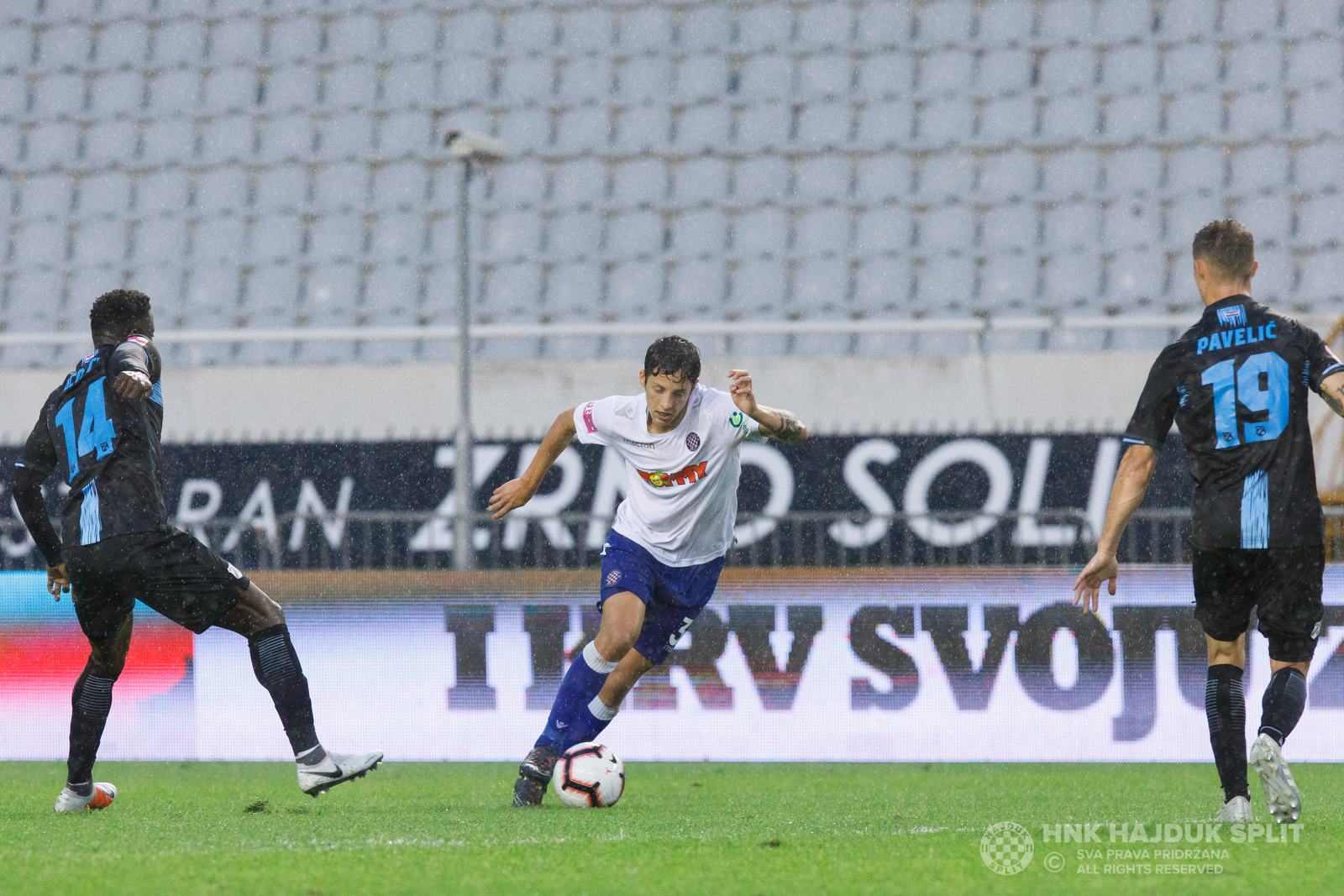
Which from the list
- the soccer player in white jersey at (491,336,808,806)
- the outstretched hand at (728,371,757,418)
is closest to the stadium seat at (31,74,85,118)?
the soccer player in white jersey at (491,336,808,806)

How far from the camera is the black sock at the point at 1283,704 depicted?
4586 millimetres

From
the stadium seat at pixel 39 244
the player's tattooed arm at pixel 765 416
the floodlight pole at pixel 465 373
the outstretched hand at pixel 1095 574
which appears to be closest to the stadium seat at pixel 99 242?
the stadium seat at pixel 39 244

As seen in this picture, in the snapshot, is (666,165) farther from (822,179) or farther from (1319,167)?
(1319,167)

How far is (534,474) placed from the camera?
18.9ft

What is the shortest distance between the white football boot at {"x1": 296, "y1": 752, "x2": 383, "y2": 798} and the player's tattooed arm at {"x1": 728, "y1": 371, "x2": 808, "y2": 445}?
5.62 ft

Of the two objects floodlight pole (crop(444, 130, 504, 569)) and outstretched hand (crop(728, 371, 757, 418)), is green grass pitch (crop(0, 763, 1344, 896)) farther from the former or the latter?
floodlight pole (crop(444, 130, 504, 569))

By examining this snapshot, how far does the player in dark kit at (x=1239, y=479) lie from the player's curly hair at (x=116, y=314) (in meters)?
3.34

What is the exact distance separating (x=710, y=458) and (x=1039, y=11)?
976cm

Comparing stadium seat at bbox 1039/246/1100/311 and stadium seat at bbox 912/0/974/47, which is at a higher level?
stadium seat at bbox 912/0/974/47

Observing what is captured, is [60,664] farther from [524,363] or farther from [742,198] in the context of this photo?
[742,198]

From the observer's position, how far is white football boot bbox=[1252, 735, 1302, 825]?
4387 mm

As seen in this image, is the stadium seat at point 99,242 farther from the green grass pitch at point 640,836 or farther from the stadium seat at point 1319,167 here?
the stadium seat at point 1319,167

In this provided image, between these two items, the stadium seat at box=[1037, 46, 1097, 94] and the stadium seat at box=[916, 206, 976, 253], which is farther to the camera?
the stadium seat at box=[1037, 46, 1097, 94]

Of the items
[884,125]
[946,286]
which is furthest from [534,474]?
[884,125]
